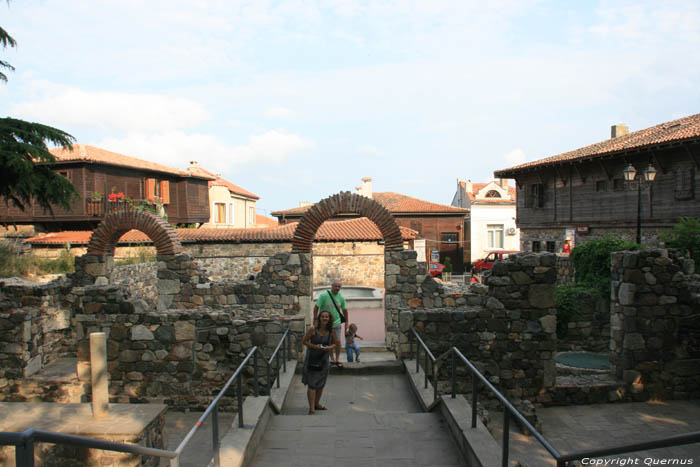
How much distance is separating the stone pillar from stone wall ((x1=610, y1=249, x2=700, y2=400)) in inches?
303

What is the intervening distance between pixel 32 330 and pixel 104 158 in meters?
21.0

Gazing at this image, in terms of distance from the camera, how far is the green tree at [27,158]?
12.2 metres

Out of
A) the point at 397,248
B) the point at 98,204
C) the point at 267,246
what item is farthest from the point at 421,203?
the point at 397,248

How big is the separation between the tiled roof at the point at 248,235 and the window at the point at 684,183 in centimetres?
1119

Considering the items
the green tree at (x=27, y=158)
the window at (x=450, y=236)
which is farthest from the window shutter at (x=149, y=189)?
the window at (x=450, y=236)

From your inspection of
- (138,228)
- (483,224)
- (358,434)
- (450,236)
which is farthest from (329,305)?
(483,224)

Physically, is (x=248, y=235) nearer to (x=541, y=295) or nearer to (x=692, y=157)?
(x=541, y=295)

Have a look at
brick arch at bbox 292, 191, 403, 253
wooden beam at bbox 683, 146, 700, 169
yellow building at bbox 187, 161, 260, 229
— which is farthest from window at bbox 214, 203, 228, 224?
wooden beam at bbox 683, 146, 700, 169

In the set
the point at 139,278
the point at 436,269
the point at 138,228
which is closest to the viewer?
the point at 138,228

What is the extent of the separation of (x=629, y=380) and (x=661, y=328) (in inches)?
40.0

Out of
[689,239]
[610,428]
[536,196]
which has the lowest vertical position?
[610,428]

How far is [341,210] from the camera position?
412 inches

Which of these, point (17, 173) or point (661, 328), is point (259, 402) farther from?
point (17, 173)

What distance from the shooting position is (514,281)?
8070 mm
